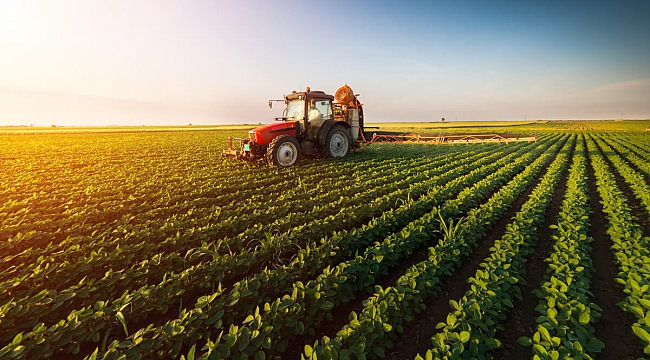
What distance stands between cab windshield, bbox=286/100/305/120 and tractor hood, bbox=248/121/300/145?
1.30 feet

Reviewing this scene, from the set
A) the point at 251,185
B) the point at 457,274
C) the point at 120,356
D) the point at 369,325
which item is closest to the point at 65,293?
the point at 120,356

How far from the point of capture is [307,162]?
11.5 meters

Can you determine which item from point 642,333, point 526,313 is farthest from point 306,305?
point 642,333

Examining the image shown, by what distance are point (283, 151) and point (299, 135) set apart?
1018mm

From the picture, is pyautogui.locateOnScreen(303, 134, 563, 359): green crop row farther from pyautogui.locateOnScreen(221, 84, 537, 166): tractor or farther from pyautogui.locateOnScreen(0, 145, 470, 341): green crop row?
pyautogui.locateOnScreen(221, 84, 537, 166): tractor

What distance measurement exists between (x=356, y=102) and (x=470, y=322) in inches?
461

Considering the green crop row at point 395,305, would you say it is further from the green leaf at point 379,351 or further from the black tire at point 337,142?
the black tire at point 337,142

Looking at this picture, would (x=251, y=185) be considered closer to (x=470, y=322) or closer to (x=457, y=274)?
(x=457, y=274)

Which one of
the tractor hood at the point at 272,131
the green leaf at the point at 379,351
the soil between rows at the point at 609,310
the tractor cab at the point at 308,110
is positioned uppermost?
the tractor cab at the point at 308,110

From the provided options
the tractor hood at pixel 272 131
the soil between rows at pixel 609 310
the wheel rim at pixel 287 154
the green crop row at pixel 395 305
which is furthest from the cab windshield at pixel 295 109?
the soil between rows at pixel 609 310

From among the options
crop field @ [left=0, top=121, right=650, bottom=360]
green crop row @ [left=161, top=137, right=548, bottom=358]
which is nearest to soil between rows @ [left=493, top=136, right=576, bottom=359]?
crop field @ [left=0, top=121, right=650, bottom=360]

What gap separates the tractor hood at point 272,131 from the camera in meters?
9.88

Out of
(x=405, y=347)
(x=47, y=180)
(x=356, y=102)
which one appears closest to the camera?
(x=405, y=347)

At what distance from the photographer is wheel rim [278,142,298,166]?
10.1 m
